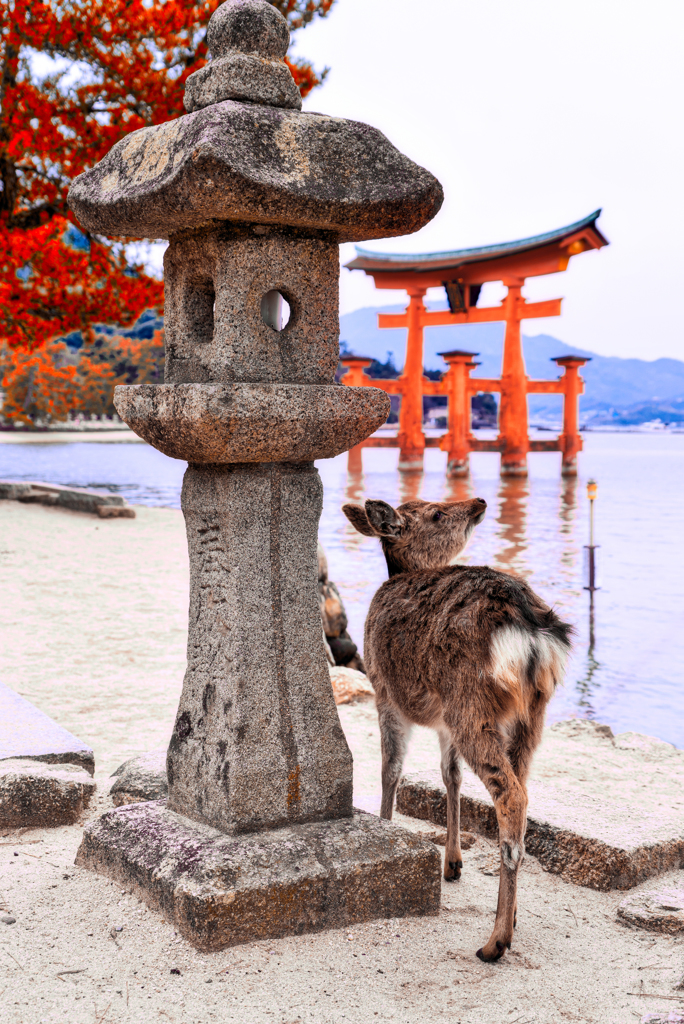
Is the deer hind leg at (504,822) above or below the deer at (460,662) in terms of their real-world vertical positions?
below

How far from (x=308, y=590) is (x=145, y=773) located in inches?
46.2

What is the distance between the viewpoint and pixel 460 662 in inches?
104

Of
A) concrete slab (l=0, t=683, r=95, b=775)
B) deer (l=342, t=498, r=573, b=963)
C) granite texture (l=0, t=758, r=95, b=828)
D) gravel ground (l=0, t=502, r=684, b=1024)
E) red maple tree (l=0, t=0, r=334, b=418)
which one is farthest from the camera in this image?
red maple tree (l=0, t=0, r=334, b=418)

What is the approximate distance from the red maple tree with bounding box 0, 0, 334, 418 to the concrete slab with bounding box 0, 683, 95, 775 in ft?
29.4

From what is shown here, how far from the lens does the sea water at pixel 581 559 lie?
7.88 m

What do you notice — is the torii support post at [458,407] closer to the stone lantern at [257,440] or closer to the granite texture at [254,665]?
the stone lantern at [257,440]

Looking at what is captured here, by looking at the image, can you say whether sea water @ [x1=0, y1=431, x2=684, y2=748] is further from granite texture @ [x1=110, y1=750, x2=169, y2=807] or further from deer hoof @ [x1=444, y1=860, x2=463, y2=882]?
granite texture @ [x1=110, y1=750, x2=169, y2=807]

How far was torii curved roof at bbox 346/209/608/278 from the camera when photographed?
21422mm

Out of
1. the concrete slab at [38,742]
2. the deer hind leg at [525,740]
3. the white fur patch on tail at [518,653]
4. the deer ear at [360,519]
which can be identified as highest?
the deer ear at [360,519]

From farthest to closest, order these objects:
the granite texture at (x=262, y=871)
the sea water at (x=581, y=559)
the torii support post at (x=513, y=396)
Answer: the torii support post at (x=513, y=396) < the sea water at (x=581, y=559) < the granite texture at (x=262, y=871)

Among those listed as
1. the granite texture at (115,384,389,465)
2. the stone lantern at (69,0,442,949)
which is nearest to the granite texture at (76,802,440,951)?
the stone lantern at (69,0,442,949)

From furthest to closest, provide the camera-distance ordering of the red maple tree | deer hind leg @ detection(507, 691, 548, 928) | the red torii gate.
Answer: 1. the red torii gate
2. the red maple tree
3. deer hind leg @ detection(507, 691, 548, 928)

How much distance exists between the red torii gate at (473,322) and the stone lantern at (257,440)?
19.9 m

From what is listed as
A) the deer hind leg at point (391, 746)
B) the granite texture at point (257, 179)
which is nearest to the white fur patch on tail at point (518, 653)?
the deer hind leg at point (391, 746)
